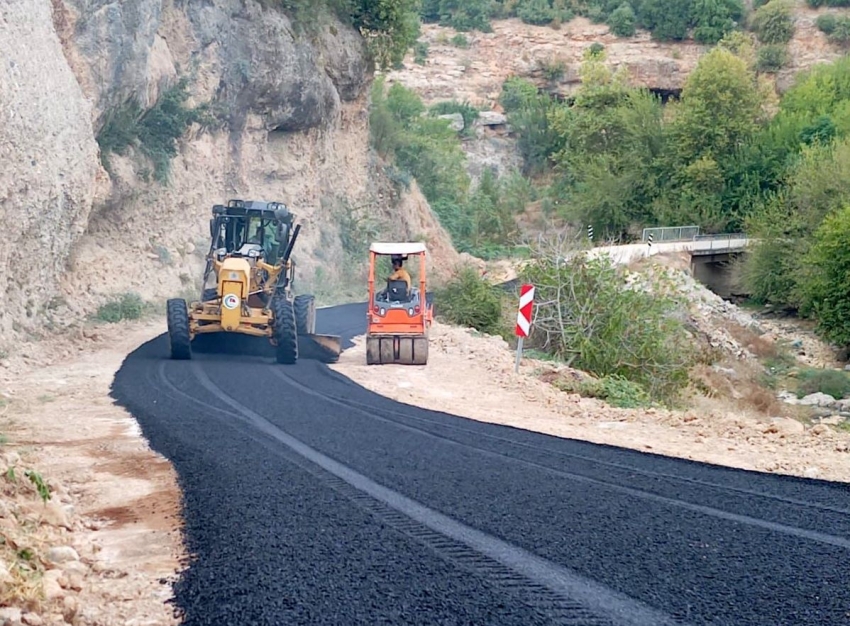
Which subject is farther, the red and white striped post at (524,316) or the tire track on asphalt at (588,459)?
the red and white striped post at (524,316)

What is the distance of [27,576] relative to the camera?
222 inches

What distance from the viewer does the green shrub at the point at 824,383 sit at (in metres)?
28.7

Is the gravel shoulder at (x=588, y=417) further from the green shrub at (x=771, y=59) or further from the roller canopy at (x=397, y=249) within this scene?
the green shrub at (x=771, y=59)

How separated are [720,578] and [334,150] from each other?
124 ft

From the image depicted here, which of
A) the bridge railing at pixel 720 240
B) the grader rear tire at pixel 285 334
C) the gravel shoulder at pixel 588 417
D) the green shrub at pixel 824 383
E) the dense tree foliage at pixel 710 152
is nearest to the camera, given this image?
the gravel shoulder at pixel 588 417

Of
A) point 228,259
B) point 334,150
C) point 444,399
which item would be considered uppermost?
point 334,150

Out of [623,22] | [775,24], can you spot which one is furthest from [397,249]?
[775,24]

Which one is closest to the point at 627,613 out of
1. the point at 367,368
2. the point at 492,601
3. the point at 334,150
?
the point at 492,601

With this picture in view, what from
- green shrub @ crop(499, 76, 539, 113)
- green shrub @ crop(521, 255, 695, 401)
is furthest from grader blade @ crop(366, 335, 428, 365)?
green shrub @ crop(499, 76, 539, 113)

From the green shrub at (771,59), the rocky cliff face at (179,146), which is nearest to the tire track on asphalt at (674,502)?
the rocky cliff face at (179,146)

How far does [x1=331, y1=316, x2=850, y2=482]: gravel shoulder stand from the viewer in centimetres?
1115

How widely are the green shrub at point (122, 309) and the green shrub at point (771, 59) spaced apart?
7606cm

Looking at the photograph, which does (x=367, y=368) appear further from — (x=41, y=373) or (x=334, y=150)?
(x=334, y=150)

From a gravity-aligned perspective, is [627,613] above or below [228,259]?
below
